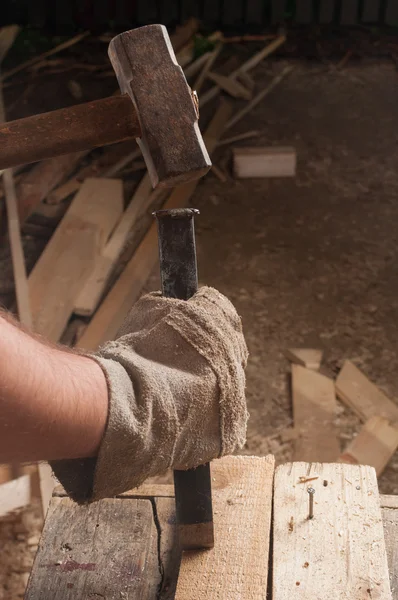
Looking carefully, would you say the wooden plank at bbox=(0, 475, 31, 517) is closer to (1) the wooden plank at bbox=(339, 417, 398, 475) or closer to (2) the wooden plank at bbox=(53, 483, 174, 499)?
(2) the wooden plank at bbox=(53, 483, 174, 499)

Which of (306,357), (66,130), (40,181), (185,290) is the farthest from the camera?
(40,181)

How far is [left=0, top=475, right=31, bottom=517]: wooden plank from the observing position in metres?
2.87

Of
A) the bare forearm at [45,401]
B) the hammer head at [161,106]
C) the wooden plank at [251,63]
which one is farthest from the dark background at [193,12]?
the bare forearm at [45,401]

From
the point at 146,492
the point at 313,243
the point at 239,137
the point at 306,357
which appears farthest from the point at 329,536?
the point at 239,137

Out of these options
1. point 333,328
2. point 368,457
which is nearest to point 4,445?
point 368,457

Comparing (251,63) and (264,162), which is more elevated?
(251,63)

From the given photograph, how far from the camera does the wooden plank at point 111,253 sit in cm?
384

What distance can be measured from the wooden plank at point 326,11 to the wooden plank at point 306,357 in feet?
11.8

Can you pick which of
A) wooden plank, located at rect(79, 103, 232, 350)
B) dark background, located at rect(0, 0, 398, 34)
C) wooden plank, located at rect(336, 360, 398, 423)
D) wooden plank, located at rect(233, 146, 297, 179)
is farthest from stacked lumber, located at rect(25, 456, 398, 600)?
dark background, located at rect(0, 0, 398, 34)

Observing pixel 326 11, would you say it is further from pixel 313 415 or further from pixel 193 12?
pixel 313 415

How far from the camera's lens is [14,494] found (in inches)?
114

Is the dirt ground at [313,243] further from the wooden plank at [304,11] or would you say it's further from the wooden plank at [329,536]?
the wooden plank at [329,536]

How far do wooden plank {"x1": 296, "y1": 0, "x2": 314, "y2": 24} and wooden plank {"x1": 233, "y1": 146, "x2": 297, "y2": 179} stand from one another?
2.00m

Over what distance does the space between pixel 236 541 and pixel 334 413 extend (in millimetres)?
1862
